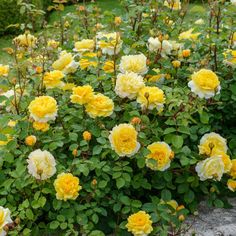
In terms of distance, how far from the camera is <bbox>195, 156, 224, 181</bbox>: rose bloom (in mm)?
2123

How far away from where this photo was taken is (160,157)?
6.91 feet

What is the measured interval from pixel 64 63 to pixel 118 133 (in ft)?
1.85

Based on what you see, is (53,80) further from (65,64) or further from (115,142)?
(115,142)

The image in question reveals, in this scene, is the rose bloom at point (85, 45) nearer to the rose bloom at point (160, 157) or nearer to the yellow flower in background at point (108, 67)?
the yellow flower in background at point (108, 67)

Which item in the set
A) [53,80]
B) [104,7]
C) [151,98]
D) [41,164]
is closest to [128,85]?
[151,98]

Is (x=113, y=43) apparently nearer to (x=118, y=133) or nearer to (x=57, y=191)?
(x=118, y=133)

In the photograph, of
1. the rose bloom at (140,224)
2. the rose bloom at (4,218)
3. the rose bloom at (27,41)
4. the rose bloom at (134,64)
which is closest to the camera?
the rose bloom at (4,218)

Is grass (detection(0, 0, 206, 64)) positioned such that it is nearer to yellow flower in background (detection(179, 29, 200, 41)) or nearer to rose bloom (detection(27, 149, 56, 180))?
yellow flower in background (detection(179, 29, 200, 41))

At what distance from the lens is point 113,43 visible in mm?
2533

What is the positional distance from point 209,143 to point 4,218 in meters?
0.85

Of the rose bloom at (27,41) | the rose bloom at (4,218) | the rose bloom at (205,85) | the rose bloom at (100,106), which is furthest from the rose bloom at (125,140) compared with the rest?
the rose bloom at (27,41)

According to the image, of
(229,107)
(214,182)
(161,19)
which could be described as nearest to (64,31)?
(161,19)

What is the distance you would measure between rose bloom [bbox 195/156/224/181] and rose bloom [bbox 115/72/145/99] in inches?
15.1

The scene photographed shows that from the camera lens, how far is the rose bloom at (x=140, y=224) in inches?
78.2
